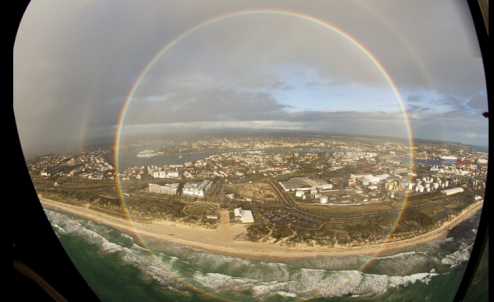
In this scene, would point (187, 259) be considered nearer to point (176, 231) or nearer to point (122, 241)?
point (176, 231)

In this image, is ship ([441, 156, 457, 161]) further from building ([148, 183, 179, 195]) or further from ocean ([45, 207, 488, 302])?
building ([148, 183, 179, 195])

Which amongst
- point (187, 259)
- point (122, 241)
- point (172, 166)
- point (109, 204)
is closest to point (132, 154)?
point (172, 166)

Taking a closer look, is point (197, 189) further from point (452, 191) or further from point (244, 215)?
point (452, 191)

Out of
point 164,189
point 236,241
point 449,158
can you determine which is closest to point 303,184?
point 236,241

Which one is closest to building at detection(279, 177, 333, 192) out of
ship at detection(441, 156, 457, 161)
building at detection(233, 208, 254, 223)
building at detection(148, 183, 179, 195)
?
building at detection(233, 208, 254, 223)

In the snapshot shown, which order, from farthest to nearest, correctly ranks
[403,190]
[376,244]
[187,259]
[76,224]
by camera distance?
[403,190], [76,224], [376,244], [187,259]

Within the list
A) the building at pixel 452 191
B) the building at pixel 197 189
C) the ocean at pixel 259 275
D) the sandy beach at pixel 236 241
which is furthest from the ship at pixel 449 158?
the building at pixel 197 189
